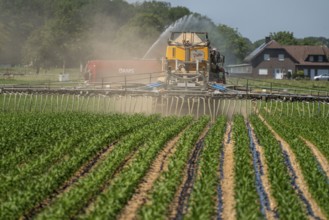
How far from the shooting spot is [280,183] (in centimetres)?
949

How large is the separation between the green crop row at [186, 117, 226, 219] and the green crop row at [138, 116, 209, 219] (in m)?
0.37

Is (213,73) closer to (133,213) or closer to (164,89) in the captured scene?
(164,89)

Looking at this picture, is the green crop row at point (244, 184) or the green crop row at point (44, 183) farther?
the green crop row at point (44, 183)

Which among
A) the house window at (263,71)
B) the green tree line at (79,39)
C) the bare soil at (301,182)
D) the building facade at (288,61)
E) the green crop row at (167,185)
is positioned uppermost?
the green tree line at (79,39)

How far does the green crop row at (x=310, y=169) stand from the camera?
28.8 ft

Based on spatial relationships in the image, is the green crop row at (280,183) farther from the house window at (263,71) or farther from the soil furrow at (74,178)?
the house window at (263,71)

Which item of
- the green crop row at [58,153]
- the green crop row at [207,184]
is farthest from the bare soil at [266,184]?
the green crop row at [58,153]

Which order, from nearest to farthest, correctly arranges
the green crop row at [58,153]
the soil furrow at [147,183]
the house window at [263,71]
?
the soil furrow at [147,183] → the green crop row at [58,153] → the house window at [263,71]

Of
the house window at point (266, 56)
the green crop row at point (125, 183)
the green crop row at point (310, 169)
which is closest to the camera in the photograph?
the green crop row at point (125, 183)

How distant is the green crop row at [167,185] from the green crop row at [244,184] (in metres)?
1.13

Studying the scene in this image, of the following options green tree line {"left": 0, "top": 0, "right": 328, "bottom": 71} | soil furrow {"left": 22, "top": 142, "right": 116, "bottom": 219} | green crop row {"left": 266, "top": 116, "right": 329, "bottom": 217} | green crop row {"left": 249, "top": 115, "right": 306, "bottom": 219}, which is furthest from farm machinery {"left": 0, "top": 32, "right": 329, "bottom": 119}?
green tree line {"left": 0, "top": 0, "right": 328, "bottom": 71}

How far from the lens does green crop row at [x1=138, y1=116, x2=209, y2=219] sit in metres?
7.55

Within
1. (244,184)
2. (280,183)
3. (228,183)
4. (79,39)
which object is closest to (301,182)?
(280,183)

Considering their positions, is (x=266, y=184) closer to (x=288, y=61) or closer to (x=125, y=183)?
(x=125, y=183)
